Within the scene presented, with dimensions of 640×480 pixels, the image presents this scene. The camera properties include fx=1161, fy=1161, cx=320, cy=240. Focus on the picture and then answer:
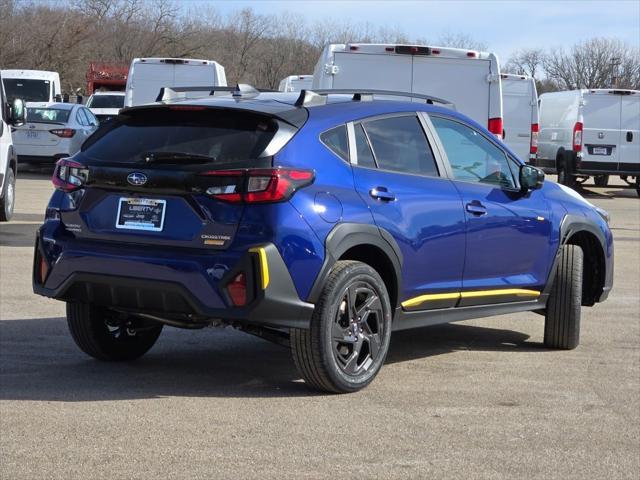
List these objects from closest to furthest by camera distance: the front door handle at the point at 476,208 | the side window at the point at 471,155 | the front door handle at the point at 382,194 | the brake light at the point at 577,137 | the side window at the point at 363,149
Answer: the front door handle at the point at 382,194
the side window at the point at 363,149
the front door handle at the point at 476,208
the side window at the point at 471,155
the brake light at the point at 577,137

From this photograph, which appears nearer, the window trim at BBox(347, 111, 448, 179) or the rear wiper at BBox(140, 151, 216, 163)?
the rear wiper at BBox(140, 151, 216, 163)

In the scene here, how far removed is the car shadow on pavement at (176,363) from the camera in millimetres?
6543

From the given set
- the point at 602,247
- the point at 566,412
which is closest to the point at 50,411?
the point at 566,412

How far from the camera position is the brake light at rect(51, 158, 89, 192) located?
6555 mm

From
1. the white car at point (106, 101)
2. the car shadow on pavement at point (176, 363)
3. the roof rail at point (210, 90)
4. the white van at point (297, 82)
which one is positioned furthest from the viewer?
the white car at point (106, 101)

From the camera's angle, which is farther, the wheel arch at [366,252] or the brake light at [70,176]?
the brake light at [70,176]

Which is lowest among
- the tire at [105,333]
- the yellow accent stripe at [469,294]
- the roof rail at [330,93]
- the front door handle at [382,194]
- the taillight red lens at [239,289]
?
the tire at [105,333]

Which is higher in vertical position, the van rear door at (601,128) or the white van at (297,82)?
the white van at (297,82)

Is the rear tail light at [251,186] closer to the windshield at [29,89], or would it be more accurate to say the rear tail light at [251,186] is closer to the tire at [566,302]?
the tire at [566,302]

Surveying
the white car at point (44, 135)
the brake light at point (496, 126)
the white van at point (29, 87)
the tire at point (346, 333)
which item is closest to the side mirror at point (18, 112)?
the brake light at point (496, 126)

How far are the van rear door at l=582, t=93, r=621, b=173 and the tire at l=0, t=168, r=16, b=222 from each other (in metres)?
14.2

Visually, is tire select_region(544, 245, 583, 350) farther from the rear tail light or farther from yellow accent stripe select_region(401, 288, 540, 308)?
the rear tail light

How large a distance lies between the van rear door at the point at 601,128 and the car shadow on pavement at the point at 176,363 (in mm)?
17592

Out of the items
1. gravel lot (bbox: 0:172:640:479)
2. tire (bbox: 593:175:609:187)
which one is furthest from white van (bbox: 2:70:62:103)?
gravel lot (bbox: 0:172:640:479)
